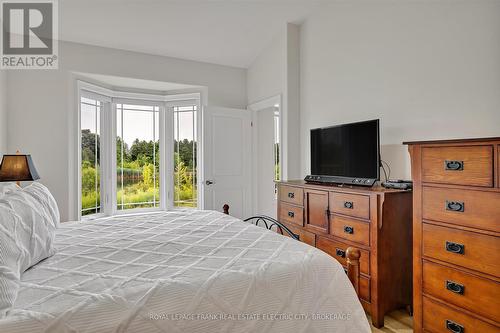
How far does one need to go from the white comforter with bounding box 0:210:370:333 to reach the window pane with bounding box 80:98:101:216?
8.64 ft

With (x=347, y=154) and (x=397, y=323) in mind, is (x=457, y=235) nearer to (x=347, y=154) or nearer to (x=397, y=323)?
(x=397, y=323)

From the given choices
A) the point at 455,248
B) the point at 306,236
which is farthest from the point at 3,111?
the point at 455,248

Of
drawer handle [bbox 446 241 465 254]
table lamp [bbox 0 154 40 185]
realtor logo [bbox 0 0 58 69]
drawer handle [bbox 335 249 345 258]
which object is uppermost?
realtor logo [bbox 0 0 58 69]

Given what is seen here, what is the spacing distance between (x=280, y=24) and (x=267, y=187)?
2.34 m

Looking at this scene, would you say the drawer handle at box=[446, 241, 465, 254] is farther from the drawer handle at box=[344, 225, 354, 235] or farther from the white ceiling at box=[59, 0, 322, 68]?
the white ceiling at box=[59, 0, 322, 68]

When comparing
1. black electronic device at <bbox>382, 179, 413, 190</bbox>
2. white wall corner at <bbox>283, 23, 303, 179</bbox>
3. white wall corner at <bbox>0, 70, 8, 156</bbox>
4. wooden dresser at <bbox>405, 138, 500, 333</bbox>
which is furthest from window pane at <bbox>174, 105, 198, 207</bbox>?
wooden dresser at <bbox>405, 138, 500, 333</bbox>

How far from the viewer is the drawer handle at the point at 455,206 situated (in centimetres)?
160

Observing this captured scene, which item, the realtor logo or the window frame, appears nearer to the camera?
the realtor logo

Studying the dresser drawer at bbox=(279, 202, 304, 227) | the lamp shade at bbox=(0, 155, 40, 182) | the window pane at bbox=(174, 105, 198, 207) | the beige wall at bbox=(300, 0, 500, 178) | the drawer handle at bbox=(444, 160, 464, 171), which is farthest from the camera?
the window pane at bbox=(174, 105, 198, 207)

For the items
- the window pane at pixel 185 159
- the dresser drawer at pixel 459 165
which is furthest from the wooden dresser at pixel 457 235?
the window pane at pixel 185 159

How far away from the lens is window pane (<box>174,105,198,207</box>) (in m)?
4.50

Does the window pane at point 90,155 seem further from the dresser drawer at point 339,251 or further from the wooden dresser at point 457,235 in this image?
the wooden dresser at point 457,235

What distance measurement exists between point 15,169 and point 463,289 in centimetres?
350

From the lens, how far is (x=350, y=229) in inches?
90.0
